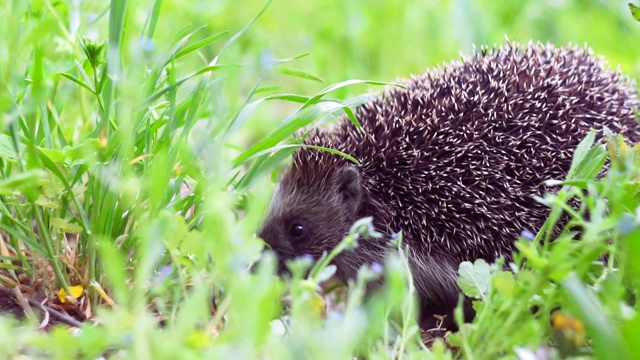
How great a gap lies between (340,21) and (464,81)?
144 inches

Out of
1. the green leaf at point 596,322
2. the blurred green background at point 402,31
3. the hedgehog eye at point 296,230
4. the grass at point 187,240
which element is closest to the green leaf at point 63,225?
the grass at point 187,240

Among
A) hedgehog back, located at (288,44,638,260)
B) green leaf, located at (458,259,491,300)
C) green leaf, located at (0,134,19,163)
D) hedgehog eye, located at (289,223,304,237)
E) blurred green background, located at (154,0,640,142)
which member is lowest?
green leaf, located at (0,134,19,163)

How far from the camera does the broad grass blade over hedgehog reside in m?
3.73

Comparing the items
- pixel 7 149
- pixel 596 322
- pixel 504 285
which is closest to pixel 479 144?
Answer: pixel 504 285

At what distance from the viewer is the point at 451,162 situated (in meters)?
3.81

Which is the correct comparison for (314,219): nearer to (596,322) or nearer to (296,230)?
(296,230)

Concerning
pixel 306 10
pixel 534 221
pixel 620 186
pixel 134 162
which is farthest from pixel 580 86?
pixel 306 10

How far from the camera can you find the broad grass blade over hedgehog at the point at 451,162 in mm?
3729

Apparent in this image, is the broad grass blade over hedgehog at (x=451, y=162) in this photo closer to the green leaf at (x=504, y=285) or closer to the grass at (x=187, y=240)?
the grass at (x=187, y=240)

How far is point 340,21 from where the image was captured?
A: 746cm

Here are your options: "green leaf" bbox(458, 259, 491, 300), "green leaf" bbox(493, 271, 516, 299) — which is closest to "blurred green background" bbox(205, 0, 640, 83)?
"green leaf" bbox(458, 259, 491, 300)

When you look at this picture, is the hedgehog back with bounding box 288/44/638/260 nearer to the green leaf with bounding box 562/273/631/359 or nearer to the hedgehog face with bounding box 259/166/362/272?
the hedgehog face with bounding box 259/166/362/272

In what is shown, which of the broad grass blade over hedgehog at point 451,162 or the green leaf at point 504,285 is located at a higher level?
the broad grass blade over hedgehog at point 451,162

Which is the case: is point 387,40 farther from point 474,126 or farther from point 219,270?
point 219,270
